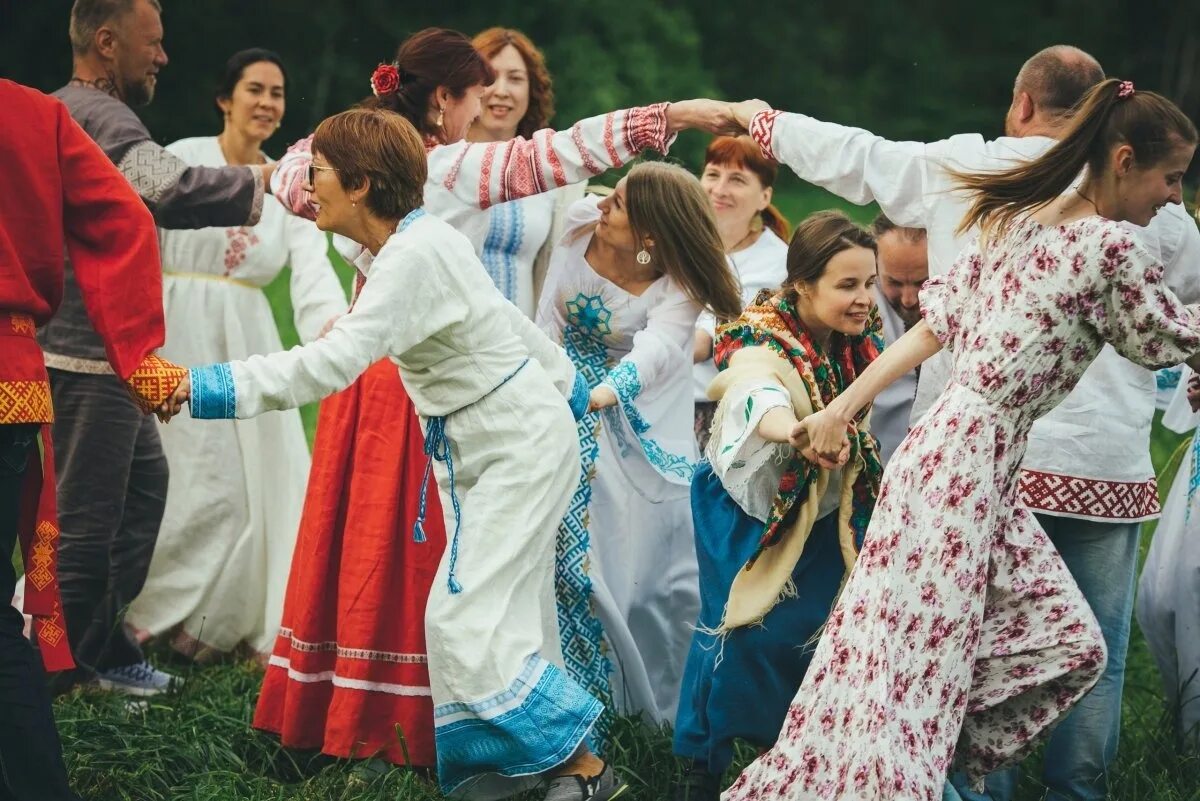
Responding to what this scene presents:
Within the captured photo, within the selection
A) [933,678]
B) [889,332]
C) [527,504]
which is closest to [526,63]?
[889,332]

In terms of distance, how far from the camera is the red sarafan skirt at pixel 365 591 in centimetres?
436

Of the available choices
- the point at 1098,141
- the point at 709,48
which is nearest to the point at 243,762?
the point at 1098,141

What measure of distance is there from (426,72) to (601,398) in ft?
3.40

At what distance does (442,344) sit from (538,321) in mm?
1140

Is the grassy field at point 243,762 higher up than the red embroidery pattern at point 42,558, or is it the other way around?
the red embroidery pattern at point 42,558

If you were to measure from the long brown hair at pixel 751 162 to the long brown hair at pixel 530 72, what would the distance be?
750 mm

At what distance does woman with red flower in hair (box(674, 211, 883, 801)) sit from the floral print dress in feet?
1.15

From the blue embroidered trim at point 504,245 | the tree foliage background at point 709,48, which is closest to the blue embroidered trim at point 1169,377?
the blue embroidered trim at point 504,245

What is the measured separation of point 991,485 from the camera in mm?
3580

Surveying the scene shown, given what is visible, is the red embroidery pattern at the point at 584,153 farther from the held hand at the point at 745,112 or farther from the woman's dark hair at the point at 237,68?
the woman's dark hair at the point at 237,68

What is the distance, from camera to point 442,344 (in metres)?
3.92

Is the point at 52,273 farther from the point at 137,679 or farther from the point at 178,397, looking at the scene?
the point at 137,679

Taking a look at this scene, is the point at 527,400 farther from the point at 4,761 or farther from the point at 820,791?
the point at 4,761

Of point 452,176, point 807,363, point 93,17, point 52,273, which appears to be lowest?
point 807,363
